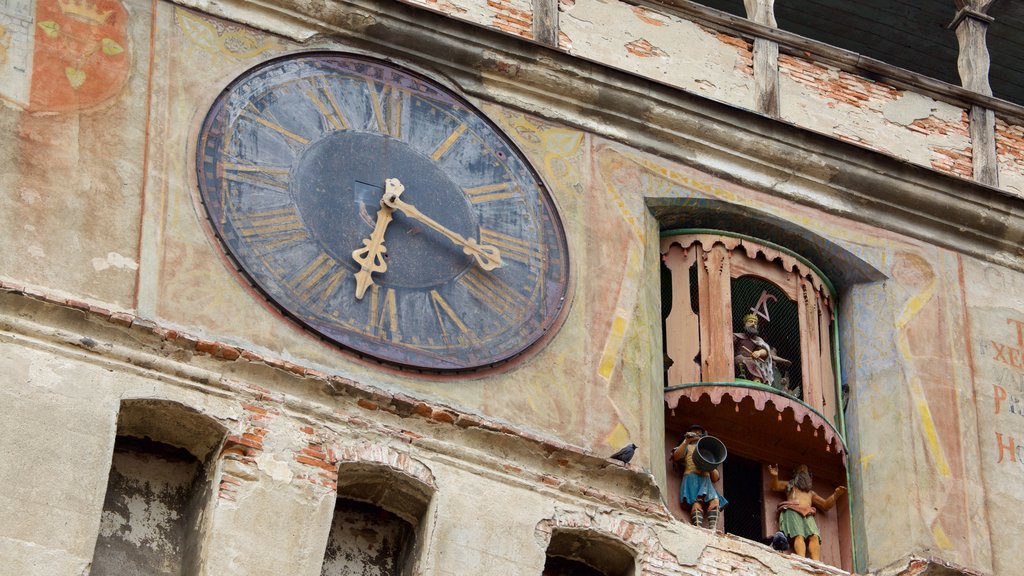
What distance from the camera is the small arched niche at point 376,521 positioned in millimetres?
15023

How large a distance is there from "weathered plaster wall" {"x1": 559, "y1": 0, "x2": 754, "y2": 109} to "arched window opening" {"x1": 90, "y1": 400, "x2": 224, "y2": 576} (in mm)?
4347

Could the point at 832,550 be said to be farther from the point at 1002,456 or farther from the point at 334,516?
the point at 334,516

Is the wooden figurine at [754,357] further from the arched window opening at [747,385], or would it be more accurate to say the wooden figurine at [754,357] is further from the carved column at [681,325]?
the carved column at [681,325]

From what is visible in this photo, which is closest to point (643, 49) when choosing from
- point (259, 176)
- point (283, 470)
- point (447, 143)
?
point (447, 143)

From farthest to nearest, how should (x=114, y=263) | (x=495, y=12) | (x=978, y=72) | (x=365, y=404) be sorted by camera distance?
(x=978, y=72) < (x=495, y=12) < (x=365, y=404) < (x=114, y=263)

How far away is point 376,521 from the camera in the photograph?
15.3 meters

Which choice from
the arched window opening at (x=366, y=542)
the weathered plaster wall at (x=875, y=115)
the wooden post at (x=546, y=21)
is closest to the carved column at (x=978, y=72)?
the weathered plaster wall at (x=875, y=115)

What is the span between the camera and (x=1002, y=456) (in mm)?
17062

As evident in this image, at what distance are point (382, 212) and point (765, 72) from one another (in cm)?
341

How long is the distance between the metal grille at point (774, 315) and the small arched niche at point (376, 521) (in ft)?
9.86

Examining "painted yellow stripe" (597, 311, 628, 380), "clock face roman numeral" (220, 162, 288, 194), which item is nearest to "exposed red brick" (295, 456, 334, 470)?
"clock face roman numeral" (220, 162, 288, 194)

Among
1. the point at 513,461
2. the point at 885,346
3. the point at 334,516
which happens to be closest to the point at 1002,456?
the point at 885,346

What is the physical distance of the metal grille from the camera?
56.6ft

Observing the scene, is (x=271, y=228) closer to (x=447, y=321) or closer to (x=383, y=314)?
(x=383, y=314)
